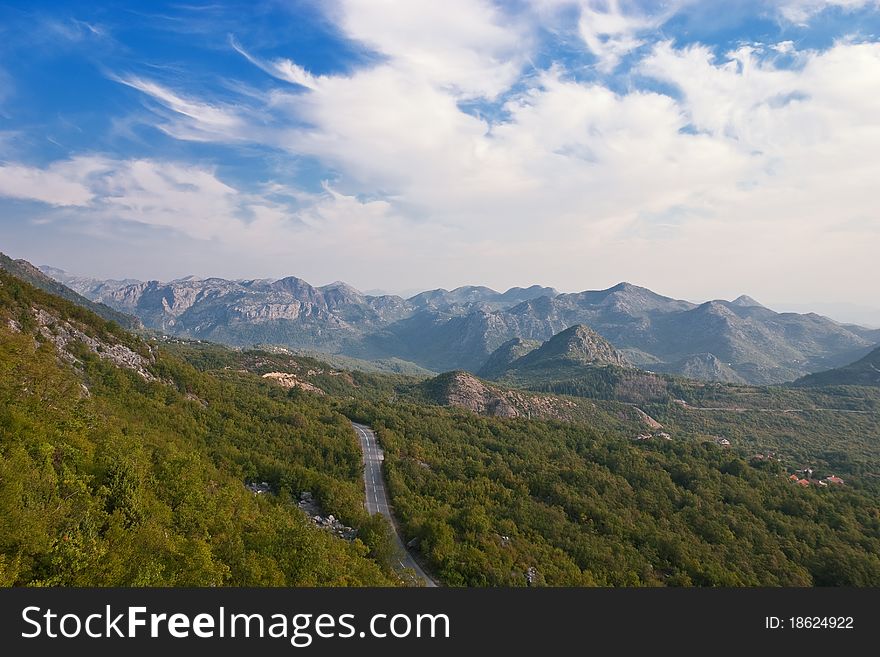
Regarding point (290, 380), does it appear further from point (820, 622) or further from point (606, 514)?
point (820, 622)

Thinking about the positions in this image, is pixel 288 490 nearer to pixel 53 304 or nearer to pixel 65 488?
pixel 65 488

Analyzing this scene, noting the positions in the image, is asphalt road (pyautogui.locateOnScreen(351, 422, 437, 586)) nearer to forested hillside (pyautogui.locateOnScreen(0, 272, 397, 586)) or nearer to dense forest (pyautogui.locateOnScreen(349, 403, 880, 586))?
dense forest (pyautogui.locateOnScreen(349, 403, 880, 586))

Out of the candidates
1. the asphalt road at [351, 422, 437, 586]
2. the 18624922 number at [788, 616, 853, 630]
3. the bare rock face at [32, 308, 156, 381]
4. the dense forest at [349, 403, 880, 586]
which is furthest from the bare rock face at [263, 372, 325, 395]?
the 18624922 number at [788, 616, 853, 630]

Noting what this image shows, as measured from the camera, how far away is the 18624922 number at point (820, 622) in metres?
23.3

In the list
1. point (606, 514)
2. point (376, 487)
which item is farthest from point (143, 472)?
point (606, 514)

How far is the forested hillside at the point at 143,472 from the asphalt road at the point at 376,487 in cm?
284

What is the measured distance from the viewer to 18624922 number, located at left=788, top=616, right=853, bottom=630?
23339 millimetres

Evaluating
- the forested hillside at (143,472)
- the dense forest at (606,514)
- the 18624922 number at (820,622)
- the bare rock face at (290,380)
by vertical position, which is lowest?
the dense forest at (606,514)

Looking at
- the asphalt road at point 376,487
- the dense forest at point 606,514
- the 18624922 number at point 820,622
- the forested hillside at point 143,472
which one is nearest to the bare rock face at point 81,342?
the forested hillside at point 143,472

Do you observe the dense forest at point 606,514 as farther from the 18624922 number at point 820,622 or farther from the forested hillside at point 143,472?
the 18624922 number at point 820,622

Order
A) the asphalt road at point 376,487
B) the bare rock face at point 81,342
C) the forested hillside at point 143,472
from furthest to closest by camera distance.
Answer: the bare rock face at point 81,342 → the asphalt road at point 376,487 → the forested hillside at point 143,472

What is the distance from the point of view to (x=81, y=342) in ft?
226

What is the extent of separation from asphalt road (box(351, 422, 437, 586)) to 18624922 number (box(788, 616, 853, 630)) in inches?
1317

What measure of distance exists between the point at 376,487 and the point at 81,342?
172ft
